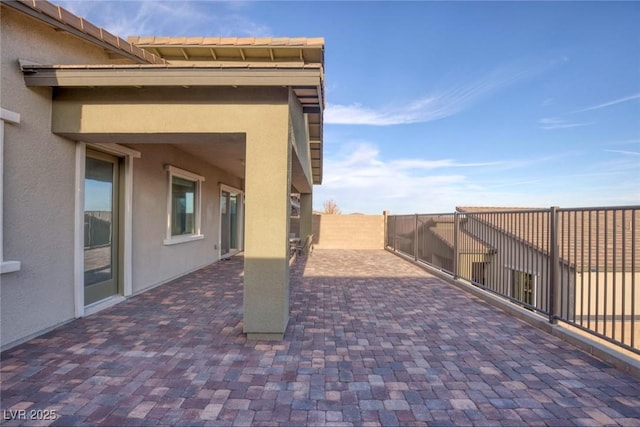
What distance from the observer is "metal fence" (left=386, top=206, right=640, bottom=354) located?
313 cm

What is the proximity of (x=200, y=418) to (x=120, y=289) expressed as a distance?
3.94 meters

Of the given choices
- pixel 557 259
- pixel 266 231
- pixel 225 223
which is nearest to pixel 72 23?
pixel 266 231

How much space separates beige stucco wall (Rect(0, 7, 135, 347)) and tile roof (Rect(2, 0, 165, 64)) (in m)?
0.28

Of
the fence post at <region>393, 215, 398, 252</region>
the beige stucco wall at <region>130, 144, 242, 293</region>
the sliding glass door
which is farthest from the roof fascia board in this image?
the fence post at <region>393, 215, 398, 252</region>

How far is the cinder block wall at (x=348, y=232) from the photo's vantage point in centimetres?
1450

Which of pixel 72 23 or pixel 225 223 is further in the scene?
pixel 225 223

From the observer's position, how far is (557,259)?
12.8 ft

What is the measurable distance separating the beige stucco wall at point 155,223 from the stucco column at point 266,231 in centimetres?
295

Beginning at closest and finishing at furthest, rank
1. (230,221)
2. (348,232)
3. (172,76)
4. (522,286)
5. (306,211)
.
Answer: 1. (172,76)
2. (522,286)
3. (230,221)
4. (306,211)
5. (348,232)

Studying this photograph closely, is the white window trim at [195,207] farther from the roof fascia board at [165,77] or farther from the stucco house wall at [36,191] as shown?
the roof fascia board at [165,77]

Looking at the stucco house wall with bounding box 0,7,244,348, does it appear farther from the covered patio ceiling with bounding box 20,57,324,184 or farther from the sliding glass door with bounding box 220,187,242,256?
the sliding glass door with bounding box 220,187,242,256

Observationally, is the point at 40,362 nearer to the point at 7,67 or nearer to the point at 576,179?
the point at 7,67

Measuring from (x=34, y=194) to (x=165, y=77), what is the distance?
2.06 meters

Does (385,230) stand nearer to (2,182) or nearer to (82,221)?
(82,221)
